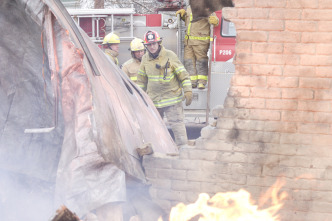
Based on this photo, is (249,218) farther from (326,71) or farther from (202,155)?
(326,71)

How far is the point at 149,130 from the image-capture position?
5.60 metres

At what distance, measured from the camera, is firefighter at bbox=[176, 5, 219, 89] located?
9.70 meters

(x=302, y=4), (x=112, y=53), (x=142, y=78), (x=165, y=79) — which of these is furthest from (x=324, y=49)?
(x=112, y=53)

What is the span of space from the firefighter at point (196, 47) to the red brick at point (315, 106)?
5126mm

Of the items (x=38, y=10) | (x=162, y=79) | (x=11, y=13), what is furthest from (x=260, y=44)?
(x=162, y=79)

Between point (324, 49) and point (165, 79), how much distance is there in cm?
370

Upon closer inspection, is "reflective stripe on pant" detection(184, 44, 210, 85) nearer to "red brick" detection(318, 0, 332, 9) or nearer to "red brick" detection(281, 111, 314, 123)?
"red brick" detection(281, 111, 314, 123)

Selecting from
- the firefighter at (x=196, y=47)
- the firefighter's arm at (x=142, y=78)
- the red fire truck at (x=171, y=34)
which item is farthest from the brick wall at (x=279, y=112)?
the firefighter at (x=196, y=47)

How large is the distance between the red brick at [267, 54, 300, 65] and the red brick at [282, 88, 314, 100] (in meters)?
0.26

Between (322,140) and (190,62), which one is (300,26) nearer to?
(322,140)

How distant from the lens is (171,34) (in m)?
10.2

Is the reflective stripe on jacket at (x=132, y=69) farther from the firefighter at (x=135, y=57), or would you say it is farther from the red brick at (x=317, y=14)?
the red brick at (x=317, y=14)

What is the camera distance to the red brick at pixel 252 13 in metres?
4.59

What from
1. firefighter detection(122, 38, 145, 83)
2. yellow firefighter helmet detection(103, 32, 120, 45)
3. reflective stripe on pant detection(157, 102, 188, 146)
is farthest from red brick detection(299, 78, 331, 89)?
yellow firefighter helmet detection(103, 32, 120, 45)
